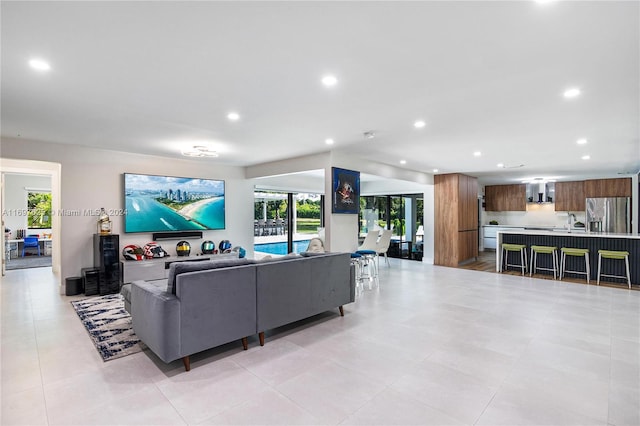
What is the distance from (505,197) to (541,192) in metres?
1.11

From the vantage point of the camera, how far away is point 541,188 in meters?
10.9

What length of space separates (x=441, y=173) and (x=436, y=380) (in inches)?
286

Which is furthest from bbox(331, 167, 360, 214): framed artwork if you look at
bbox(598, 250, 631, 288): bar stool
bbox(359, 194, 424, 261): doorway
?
bbox(598, 250, 631, 288): bar stool

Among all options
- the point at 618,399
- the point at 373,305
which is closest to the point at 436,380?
the point at 618,399

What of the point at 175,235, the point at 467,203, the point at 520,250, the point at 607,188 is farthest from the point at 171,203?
the point at 607,188

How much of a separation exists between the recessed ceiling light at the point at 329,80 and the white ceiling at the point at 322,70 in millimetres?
71

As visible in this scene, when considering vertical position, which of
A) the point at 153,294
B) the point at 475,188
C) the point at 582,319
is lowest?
the point at 582,319

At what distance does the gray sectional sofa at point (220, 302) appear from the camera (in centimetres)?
278

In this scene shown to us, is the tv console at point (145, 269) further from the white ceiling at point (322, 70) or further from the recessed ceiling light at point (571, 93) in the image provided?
the recessed ceiling light at point (571, 93)

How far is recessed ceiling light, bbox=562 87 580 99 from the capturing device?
301cm

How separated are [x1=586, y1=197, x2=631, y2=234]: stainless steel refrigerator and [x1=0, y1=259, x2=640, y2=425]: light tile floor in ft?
21.0

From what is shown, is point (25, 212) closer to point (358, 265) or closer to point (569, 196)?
point (358, 265)

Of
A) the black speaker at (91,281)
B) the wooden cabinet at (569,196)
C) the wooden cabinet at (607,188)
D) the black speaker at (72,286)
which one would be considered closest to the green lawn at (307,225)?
the black speaker at (91,281)

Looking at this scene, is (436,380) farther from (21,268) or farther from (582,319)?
(21,268)
